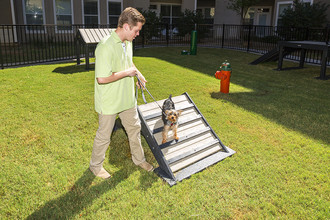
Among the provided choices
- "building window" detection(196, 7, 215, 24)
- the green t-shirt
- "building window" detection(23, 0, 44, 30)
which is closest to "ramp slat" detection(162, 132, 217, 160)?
the green t-shirt

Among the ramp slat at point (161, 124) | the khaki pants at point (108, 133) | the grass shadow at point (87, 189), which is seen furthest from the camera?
the ramp slat at point (161, 124)

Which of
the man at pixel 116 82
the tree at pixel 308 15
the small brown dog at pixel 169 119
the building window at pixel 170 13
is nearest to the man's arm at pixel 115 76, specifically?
the man at pixel 116 82

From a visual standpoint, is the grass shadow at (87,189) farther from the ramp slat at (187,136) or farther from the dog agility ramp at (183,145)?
the ramp slat at (187,136)

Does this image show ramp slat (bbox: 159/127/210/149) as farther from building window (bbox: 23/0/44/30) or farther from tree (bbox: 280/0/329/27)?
building window (bbox: 23/0/44/30)

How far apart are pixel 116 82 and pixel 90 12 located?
1909 cm

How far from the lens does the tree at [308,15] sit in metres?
17.2

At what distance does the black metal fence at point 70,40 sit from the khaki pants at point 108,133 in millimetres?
8263

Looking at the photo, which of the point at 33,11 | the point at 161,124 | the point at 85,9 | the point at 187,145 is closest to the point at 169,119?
the point at 161,124

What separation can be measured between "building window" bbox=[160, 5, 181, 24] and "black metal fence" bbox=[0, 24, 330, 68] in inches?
41.8

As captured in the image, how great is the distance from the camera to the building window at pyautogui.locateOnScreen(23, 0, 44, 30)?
59.8ft

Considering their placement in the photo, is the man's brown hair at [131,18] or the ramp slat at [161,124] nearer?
the man's brown hair at [131,18]

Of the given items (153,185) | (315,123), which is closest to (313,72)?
(315,123)

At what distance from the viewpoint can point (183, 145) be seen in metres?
4.24

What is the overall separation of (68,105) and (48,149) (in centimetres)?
208
